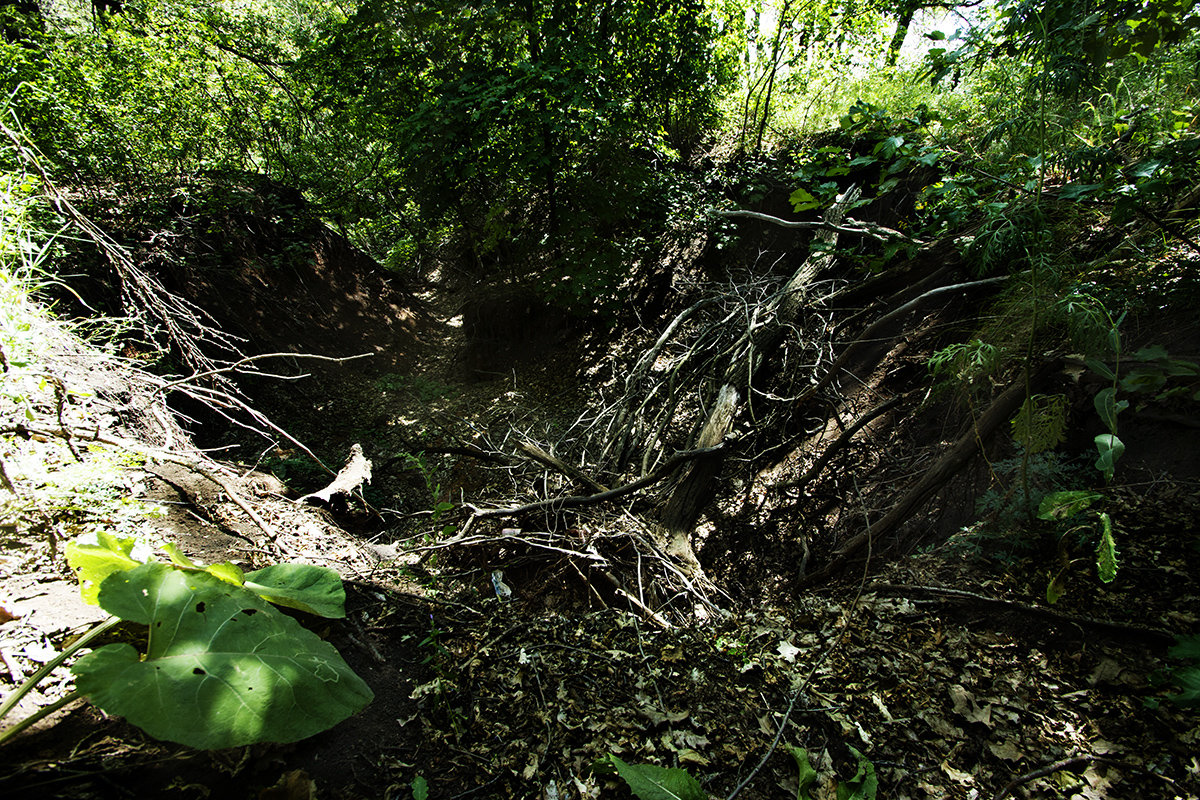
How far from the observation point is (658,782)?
4.50ft

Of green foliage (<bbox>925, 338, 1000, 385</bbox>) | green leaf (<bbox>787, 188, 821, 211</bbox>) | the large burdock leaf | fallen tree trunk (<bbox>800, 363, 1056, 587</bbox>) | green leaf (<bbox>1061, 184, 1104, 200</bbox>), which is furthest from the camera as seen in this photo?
fallen tree trunk (<bbox>800, 363, 1056, 587</bbox>)

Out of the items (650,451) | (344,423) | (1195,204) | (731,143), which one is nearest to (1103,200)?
(1195,204)

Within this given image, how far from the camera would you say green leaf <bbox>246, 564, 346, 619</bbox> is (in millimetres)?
1538

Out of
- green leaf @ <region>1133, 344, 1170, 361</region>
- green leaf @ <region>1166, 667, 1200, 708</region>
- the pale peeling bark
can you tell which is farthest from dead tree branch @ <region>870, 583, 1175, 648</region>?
the pale peeling bark

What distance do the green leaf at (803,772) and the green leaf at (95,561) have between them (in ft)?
6.84

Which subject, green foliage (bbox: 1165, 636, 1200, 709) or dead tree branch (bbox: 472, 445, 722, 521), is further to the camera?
dead tree branch (bbox: 472, 445, 722, 521)

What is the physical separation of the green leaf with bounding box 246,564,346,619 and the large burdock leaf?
139mm

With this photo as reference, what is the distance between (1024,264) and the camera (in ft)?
9.62

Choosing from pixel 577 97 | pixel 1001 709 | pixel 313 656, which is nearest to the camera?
pixel 313 656

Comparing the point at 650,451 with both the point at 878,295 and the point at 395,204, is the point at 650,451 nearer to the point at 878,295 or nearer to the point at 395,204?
the point at 878,295

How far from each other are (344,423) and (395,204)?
5105 mm

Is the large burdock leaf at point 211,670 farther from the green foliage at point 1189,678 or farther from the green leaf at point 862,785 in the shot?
the green foliage at point 1189,678

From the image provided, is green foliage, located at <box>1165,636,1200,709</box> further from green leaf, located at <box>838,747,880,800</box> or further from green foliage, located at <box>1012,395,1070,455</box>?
green foliage, located at <box>1012,395,1070,455</box>

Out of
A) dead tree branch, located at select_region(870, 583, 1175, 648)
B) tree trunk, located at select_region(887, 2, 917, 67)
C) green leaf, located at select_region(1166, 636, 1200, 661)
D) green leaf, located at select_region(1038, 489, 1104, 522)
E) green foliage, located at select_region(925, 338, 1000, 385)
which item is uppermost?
tree trunk, located at select_region(887, 2, 917, 67)
